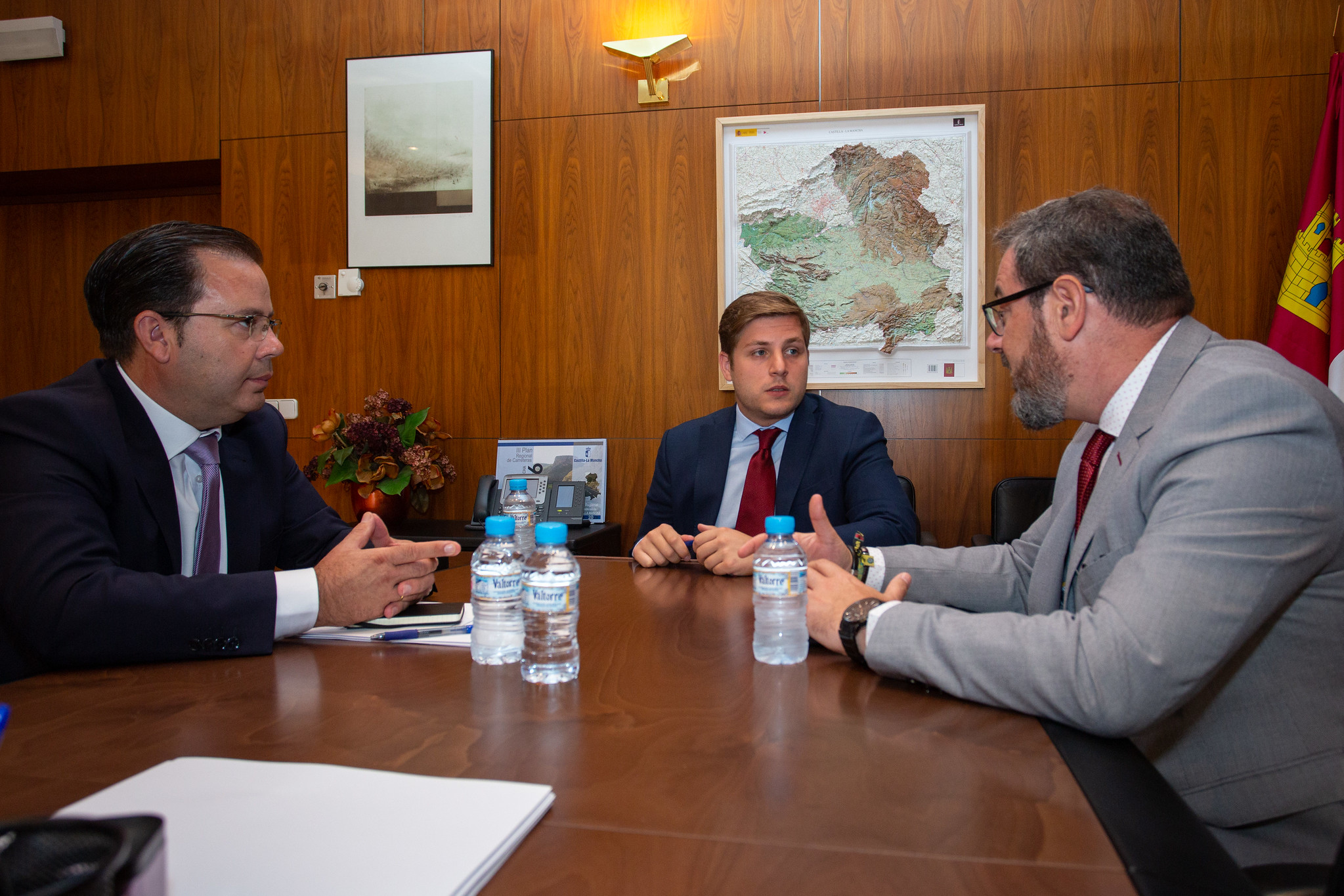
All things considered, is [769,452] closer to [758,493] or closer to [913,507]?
[758,493]

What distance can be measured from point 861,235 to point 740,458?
4.43 ft

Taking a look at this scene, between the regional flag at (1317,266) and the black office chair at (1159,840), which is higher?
the regional flag at (1317,266)

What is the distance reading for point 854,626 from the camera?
51.1 inches

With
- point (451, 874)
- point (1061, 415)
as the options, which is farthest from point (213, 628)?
point (1061, 415)

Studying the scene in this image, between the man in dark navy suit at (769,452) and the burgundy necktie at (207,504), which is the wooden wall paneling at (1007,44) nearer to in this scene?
the man in dark navy suit at (769,452)

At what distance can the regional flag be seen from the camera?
131 inches

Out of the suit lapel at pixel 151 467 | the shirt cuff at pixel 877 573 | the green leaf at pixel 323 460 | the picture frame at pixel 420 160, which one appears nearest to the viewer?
the suit lapel at pixel 151 467

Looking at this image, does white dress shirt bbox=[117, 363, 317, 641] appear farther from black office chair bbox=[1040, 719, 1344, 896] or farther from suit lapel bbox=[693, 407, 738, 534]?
black office chair bbox=[1040, 719, 1344, 896]

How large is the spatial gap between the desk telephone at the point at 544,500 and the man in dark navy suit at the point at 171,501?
145cm

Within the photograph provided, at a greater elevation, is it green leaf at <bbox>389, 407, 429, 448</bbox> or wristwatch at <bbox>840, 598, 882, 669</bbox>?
green leaf at <bbox>389, 407, 429, 448</bbox>

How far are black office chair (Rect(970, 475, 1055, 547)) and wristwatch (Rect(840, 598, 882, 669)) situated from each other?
214cm

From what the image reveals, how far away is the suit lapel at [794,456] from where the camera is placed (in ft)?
9.16

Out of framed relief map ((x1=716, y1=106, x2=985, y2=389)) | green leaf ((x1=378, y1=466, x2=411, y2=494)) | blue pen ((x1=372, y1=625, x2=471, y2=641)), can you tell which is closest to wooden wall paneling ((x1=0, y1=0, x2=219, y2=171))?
green leaf ((x1=378, y1=466, x2=411, y2=494))

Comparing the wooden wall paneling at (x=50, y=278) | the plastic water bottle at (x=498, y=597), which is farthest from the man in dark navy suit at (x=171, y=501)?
the wooden wall paneling at (x=50, y=278)
